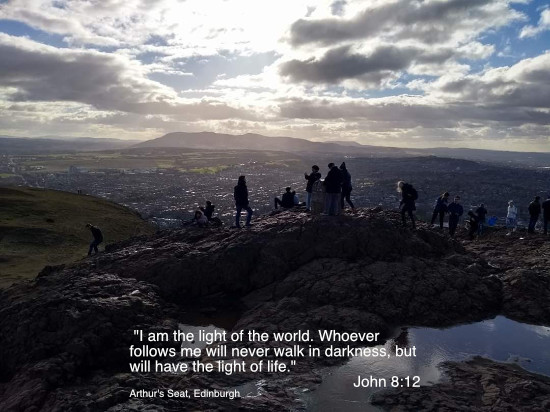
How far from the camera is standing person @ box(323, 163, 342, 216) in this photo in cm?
2039

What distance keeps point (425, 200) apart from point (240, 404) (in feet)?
472

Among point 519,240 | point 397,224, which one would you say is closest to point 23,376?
point 397,224

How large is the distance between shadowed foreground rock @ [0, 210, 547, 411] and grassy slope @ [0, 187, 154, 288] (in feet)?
34.5

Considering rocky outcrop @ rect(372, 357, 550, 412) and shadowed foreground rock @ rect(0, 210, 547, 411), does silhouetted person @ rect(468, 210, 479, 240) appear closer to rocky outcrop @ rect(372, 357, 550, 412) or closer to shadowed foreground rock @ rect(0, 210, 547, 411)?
shadowed foreground rock @ rect(0, 210, 547, 411)

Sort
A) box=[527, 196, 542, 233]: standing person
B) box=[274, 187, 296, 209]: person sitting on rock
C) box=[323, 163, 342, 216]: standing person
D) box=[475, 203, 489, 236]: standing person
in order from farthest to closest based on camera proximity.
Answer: box=[475, 203, 489, 236]: standing person → box=[527, 196, 542, 233]: standing person → box=[274, 187, 296, 209]: person sitting on rock → box=[323, 163, 342, 216]: standing person

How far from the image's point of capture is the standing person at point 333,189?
20.4 meters

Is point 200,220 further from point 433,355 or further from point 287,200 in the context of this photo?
point 433,355

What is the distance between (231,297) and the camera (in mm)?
18172

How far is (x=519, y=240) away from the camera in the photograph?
25.8 metres

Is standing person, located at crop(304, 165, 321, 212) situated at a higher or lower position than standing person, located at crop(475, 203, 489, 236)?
higher

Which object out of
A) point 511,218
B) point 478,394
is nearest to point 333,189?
point 478,394

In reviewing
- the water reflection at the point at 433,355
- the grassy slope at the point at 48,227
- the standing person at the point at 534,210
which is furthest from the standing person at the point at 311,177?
the grassy slope at the point at 48,227

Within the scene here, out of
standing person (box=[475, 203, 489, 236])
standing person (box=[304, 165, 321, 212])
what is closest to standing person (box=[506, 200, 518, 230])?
standing person (box=[475, 203, 489, 236])

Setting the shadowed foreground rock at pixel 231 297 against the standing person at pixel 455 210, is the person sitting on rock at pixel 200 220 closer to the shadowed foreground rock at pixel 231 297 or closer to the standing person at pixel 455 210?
the shadowed foreground rock at pixel 231 297
